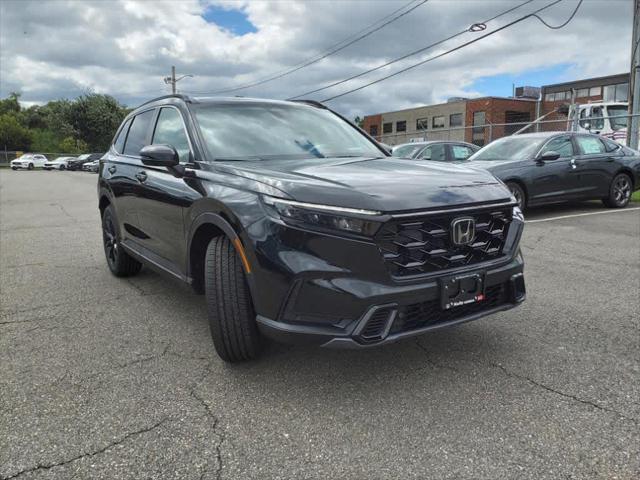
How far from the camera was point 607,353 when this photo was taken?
3.30m

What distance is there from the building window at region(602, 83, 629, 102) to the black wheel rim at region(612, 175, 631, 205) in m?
33.2

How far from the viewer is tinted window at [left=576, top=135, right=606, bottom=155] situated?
9891 mm

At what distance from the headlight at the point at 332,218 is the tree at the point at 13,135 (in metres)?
75.7

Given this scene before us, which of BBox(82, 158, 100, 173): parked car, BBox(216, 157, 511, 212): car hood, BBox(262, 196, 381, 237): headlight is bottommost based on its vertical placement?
BBox(262, 196, 381, 237): headlight

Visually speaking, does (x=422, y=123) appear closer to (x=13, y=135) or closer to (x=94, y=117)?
(x=94, y=117)

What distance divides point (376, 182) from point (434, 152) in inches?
368

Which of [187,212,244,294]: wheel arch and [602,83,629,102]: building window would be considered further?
[602,83,629,102]: building window

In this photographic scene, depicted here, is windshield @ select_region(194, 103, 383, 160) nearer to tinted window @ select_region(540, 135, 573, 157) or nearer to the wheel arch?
the wheel arch

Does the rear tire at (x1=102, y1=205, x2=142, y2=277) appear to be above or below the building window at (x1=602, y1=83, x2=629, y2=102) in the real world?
below

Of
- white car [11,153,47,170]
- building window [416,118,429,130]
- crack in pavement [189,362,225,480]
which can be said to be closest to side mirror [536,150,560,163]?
crack in pavement [189,362,225,480]

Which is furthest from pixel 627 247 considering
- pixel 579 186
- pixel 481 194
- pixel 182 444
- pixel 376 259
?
pixel 182 444

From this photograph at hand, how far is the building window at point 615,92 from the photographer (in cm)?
3881

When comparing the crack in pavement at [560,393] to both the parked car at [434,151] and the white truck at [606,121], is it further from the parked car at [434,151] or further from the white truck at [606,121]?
the white truck at [606,121]

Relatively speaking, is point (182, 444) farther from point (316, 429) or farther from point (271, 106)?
point (271, 106)
